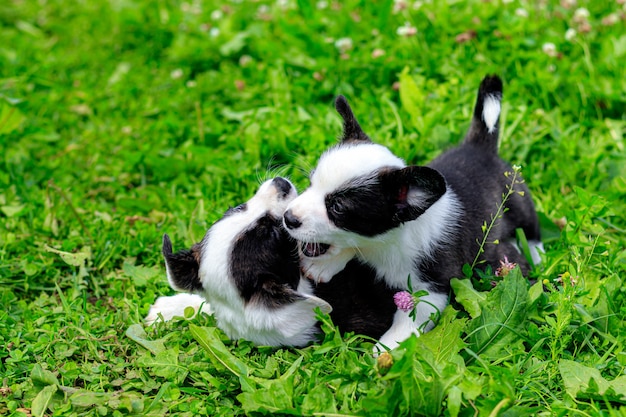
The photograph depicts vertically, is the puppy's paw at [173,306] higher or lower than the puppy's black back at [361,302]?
lower

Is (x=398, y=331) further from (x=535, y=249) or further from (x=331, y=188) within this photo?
(x=535, y=249)

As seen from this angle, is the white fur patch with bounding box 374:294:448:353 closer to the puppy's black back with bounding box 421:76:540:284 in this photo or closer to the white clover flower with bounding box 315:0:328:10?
the puppy's black back with bounding box 421:76:540:284

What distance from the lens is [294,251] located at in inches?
139

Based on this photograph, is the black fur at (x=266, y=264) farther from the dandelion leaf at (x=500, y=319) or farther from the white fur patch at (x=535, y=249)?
the white fur patch at (x=535, y=249)

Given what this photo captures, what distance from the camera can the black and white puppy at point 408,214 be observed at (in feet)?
10.6

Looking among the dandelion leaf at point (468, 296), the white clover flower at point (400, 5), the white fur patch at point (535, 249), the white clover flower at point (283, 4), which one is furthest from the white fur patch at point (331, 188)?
the white clover flower at point (283, 4)

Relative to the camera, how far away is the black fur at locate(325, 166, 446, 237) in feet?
10.2

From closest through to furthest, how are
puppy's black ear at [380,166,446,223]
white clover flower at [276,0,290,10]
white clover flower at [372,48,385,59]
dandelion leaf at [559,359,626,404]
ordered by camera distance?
dandelion leaf at [559,359,626,404] < puppy's black ear at [380,166,446,223] < white clover flower at [372,48,385,59] < white clover flower at [276,0,290,10]

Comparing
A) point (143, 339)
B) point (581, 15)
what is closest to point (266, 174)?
point (143, 339)

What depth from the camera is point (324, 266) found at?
3576 mm

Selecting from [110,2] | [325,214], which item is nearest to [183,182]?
[325,214]

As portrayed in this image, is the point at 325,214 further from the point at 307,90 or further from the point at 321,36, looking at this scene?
the point at 321,36

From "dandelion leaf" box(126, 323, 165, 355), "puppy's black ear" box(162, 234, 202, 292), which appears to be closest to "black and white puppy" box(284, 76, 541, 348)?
"puppy's black ear" box(162, 234, 202, 292)

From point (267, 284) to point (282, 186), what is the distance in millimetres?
585
